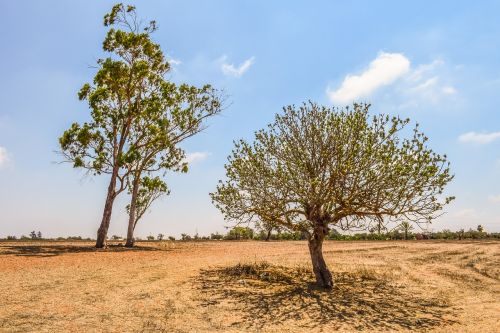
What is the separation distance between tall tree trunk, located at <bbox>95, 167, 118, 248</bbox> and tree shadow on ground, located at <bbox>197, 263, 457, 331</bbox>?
13.7 meters

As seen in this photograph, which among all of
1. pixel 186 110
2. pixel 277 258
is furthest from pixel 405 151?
pixel 186 110

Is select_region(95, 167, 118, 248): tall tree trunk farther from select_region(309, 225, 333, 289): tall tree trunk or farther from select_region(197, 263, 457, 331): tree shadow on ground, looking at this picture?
select_region(309, 225, 333, 289): tall tree trunk

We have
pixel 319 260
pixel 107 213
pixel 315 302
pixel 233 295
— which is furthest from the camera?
pixel 107 213

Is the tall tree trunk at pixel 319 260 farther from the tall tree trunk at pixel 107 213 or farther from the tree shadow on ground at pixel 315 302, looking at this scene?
the tall tree trunk at pixel 107 213

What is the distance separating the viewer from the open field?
1313cm

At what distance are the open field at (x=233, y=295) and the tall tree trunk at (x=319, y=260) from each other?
25.6 inches

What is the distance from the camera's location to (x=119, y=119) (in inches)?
1276

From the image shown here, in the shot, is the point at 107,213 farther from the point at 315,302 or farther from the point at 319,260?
the point at 315,302

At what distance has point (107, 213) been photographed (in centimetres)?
3130

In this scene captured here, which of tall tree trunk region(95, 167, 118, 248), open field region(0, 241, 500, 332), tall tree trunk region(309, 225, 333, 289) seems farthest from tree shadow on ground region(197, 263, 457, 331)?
tall tree trunk region(95, 167, 118, 248)

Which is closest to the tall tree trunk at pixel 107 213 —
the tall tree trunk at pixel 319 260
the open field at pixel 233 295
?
the open field at pixel 233 295

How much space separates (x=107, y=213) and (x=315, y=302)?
20662mm

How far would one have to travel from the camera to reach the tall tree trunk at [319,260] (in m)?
18.5

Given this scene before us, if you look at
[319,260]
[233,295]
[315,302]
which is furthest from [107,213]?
[315,302]
